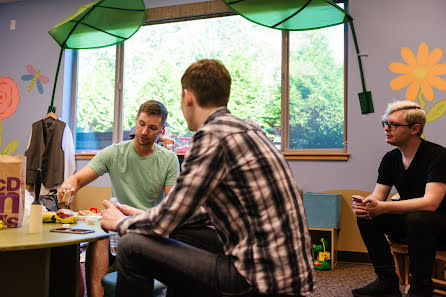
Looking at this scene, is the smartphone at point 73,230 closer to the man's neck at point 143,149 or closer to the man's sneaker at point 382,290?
the man's neck at point 143,149

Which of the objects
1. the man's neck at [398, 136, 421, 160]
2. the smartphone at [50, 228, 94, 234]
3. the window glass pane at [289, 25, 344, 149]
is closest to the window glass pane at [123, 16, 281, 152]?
the window glass pane at [289, 25, 344, 149]

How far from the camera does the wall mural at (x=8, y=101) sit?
534 cm

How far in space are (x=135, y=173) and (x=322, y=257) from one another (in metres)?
1.84

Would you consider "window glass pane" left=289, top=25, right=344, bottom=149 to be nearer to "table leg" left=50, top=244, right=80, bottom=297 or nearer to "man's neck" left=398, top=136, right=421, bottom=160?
"man's neck" left=398, top=136, right=421, bottom=160

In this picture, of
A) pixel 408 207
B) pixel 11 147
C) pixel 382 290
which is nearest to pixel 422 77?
pixel 408 207

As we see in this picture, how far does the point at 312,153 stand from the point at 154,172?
6.64 feet

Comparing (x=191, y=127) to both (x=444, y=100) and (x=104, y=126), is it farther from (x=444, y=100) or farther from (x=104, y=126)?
(x=104, y=126)

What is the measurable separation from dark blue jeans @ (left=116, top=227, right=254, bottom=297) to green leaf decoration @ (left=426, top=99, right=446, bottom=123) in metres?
3.12

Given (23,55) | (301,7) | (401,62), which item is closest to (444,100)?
(401,62)

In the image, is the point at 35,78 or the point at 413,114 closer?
the point at 413,114

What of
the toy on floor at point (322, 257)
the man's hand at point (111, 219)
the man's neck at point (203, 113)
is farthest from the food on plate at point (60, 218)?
the toy on floor at point (322, 257)

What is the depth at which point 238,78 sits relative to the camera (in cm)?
450

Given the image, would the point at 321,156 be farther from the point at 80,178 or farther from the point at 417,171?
the point at 80,178

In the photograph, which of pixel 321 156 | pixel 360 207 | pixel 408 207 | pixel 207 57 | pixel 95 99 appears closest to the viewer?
pixel 408 207
